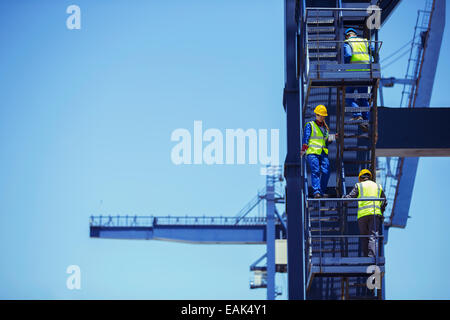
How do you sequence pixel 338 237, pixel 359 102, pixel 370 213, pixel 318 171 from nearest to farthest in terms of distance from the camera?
pixel 370 213
pixel 318 171
pixel 338 237
pixel 359 102

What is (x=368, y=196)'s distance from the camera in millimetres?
11961

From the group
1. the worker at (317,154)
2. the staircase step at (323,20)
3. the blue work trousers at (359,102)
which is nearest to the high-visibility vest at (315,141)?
the worker at (317,154)

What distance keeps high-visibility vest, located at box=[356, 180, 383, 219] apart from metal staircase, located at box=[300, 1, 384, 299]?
0.53 feet

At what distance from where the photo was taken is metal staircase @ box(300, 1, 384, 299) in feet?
40.4

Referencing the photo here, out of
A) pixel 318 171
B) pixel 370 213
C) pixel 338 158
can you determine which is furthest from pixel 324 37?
pixel 370 213

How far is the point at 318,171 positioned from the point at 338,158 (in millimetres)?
1523

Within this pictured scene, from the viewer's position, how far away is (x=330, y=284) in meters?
15.0

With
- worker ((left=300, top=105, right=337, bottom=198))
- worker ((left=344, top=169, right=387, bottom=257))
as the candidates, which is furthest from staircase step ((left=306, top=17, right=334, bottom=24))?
worker ((left=344, top=169, right=387, bottom=257))

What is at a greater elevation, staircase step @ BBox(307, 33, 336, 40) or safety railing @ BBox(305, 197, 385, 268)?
staircase step @ BBox(307, 33, 336, 40)

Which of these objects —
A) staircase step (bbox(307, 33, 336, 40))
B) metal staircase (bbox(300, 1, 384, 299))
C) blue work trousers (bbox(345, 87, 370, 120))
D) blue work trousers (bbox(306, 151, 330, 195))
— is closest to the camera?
metal staircase (bbox(300, 1, 384, 299))

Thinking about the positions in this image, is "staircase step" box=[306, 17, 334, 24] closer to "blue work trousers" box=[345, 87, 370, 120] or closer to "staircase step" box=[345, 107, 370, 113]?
"blue work trousers" box=[345, 87, 370, 120]

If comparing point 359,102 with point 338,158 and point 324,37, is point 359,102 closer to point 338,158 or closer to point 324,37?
point 338,158

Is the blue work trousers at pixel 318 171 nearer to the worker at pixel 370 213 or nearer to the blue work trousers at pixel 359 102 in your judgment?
the worker at pixel 370 213
